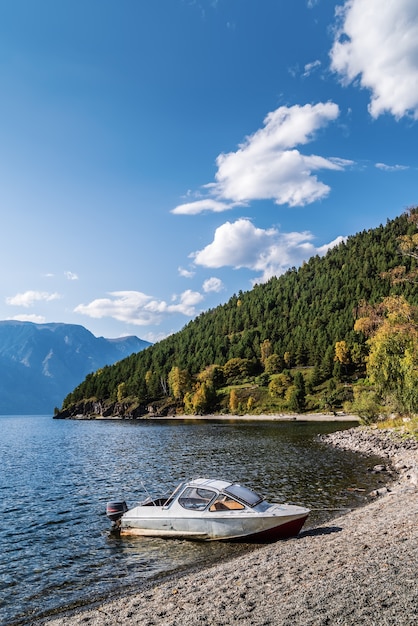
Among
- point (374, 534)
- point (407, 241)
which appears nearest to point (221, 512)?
point (374, 534)

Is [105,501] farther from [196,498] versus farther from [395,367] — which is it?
[395,367]

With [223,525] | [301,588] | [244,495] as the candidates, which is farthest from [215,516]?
[301,588]

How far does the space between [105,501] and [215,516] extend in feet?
49.8

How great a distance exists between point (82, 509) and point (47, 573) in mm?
12223

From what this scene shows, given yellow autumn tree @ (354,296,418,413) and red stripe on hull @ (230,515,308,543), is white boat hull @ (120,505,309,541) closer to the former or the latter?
red stripe on hull @ (230,515,308,543)

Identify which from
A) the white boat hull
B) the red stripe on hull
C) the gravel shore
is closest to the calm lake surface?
the white boat hull

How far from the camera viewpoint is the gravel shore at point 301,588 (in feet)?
37.6

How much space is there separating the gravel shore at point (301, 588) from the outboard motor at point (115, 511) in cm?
882

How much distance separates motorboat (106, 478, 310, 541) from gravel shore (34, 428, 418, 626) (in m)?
1.01

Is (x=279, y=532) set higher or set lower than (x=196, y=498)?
lower

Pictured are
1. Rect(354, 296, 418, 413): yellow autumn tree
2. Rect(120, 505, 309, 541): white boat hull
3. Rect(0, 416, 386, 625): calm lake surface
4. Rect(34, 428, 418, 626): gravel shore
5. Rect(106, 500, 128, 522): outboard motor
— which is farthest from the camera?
Rect(354, 296, 418, 413): yellow autumn tree

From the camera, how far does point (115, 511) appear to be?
25.8m

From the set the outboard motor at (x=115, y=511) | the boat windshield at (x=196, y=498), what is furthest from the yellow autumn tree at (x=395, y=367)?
the outboard motor at (x=115, y=511)

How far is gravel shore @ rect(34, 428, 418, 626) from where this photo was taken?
11.5m
